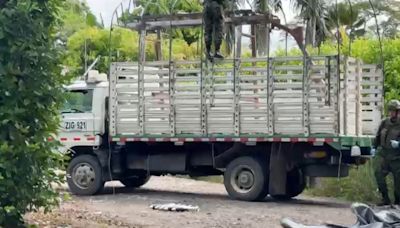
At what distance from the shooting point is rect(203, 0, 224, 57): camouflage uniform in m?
13.0

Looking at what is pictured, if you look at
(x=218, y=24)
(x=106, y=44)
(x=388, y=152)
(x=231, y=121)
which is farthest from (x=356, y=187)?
(x=106, y=44)

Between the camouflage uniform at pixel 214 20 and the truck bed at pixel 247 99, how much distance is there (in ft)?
2.02

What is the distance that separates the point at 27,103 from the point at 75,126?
23.9 ft

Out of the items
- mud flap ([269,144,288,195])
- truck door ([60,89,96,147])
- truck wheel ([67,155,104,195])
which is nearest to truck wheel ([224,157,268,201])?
mud flap ([269,144,288,195])

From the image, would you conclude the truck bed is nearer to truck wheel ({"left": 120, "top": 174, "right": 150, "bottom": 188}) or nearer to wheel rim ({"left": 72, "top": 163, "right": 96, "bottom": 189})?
wheel rim ({"left": 72, "top": 163, "right": 96, "bottom": 189})

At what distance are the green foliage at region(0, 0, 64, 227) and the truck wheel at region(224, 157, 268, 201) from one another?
20.3ft

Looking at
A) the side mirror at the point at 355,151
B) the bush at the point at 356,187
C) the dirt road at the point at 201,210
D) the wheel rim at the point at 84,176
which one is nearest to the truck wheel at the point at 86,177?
the wheel rim at the point at 84,176

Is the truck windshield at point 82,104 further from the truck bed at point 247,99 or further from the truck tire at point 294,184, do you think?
the truck tire at point 294,184

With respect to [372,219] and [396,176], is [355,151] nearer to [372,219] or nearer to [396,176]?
[396,176]

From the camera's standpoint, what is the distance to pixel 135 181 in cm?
1619

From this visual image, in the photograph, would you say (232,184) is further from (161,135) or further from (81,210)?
(81,210)

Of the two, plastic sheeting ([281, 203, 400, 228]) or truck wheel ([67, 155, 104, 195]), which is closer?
plastic sheeting ([281, 203, 400, 228])

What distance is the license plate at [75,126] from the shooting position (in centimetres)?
1466

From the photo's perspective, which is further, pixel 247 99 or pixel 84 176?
pixel 84 176
